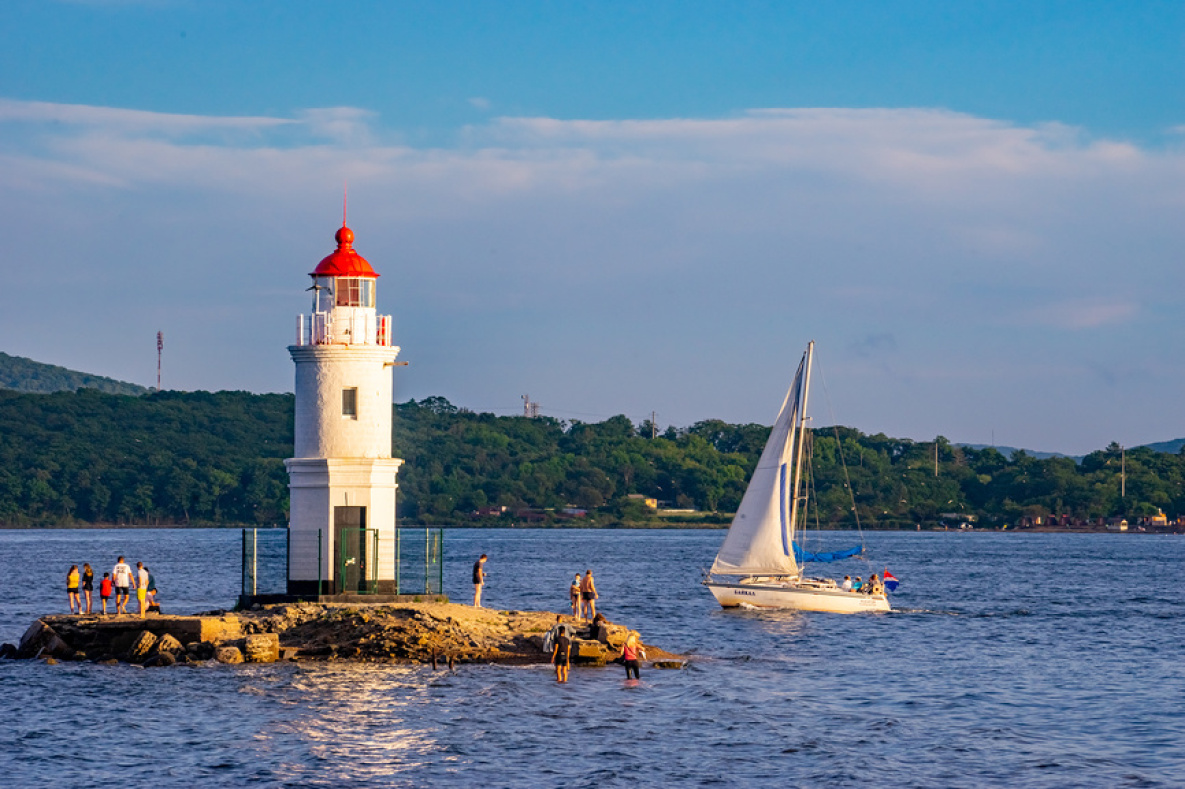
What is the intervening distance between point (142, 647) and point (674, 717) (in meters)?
14.4

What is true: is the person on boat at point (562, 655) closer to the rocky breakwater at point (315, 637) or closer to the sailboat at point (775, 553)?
the rocky breakwater at point (315, 637)

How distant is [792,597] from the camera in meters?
56.8

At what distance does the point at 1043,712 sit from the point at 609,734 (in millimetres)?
11138

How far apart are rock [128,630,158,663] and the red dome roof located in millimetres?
10203

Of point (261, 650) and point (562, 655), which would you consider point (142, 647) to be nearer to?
point (261, 650)

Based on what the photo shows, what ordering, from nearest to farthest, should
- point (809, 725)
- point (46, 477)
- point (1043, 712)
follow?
A: point (809, 725), point (1043, 712), point (46, 477)

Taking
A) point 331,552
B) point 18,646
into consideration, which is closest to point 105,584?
point 18,646

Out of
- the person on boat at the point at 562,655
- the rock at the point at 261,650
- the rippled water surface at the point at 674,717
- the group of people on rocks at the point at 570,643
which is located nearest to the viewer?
the rippled water surface at the point at 674,717

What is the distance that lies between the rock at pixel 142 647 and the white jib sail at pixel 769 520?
85.7ft

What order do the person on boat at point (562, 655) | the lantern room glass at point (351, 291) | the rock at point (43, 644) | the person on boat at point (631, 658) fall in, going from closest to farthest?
the person on boat at point (562, 655) < the person on boat at point (631, 658) < the rock at point (43, 644) < the lantern room glass at point (351, 291)

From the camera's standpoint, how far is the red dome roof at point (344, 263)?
38781 mm

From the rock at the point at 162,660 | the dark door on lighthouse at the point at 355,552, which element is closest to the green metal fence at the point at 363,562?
the dark door on lighthouse at the point at 355,552

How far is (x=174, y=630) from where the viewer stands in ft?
123

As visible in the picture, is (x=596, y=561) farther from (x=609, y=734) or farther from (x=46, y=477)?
(x=46, y=477)
